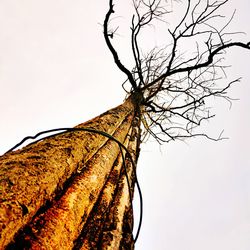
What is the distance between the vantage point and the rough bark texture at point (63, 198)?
104cm

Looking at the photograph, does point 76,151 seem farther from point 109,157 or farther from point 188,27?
point 188,27

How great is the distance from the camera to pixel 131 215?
6.08 ft

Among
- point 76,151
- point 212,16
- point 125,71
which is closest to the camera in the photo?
point 76,151

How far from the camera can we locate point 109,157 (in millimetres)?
2244

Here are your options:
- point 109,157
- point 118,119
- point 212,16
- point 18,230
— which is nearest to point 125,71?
point 212,16

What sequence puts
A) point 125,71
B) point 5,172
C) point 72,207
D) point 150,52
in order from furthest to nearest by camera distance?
1. point 150,52
2. point 125,71
3. point 72,207
4. point 5,172

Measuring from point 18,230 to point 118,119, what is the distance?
2227 mm

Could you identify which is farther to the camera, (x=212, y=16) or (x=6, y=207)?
(x=212, y=16)

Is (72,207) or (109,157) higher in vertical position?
(109,157)

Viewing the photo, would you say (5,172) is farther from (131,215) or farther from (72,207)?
(131,215)

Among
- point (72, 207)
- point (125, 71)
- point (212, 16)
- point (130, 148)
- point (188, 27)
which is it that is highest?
point (212, 16)

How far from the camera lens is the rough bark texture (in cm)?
104

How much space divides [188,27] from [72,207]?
4.18 m

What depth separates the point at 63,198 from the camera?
1.42 meters
